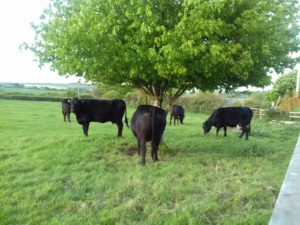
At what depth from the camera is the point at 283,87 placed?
132 ft

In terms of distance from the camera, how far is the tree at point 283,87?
128 feet

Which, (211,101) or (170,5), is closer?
(170,5)

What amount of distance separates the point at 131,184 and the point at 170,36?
3.15 meters

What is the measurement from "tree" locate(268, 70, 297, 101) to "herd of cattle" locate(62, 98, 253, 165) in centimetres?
2547

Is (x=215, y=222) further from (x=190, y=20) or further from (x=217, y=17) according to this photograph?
(x=217, y=17)

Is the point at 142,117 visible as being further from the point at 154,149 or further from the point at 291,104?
the point at 291,104

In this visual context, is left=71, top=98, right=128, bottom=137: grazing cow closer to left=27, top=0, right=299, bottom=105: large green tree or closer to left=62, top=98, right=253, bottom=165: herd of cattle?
left=62, top=98, right=253, bottom=165: herd of cattle

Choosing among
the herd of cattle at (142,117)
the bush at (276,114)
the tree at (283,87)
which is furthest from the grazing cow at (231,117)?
the tree at (283,87)

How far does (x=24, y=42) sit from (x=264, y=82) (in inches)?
251

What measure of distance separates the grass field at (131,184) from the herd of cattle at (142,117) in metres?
0.62

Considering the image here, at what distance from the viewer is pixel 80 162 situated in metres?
8.57

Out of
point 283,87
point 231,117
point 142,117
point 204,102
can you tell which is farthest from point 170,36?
point 283,87

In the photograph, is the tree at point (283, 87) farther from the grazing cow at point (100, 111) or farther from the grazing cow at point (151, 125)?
the grazing cow at point (151, 125)

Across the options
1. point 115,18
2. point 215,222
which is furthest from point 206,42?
point 215,222
